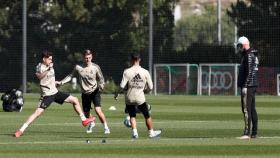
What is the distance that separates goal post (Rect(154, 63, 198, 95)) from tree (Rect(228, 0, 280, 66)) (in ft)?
13.9

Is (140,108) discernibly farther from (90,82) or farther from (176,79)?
(176,79)

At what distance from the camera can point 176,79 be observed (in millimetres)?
59219

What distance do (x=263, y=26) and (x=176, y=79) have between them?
6.67 metres

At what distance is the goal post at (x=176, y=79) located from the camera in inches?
2308

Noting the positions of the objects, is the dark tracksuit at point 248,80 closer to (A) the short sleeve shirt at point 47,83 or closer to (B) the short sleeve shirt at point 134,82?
(B) the short sleeve shirt at point 134,82

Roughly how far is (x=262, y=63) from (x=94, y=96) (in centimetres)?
3559

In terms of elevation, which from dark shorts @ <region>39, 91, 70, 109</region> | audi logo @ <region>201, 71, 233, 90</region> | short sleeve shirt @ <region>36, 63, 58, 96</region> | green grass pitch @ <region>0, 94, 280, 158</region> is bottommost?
audi logo @ <region>201, 71, 233, 90</region>

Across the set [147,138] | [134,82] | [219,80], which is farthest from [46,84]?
[219,80]

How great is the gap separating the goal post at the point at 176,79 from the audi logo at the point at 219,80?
530 mm

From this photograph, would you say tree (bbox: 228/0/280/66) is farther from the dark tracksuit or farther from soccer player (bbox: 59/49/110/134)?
the dark tracksuit

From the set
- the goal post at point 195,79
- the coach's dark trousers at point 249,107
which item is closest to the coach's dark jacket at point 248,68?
the coach's dark trousers at point 249,107

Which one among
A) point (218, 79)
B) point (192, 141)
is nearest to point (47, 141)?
point (192, 141)

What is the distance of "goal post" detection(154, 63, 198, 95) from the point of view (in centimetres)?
5862

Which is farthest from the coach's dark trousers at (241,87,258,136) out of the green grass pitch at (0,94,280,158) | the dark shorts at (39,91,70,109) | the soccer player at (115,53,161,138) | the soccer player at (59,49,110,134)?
the dark shorts at (39,91,70,109)
